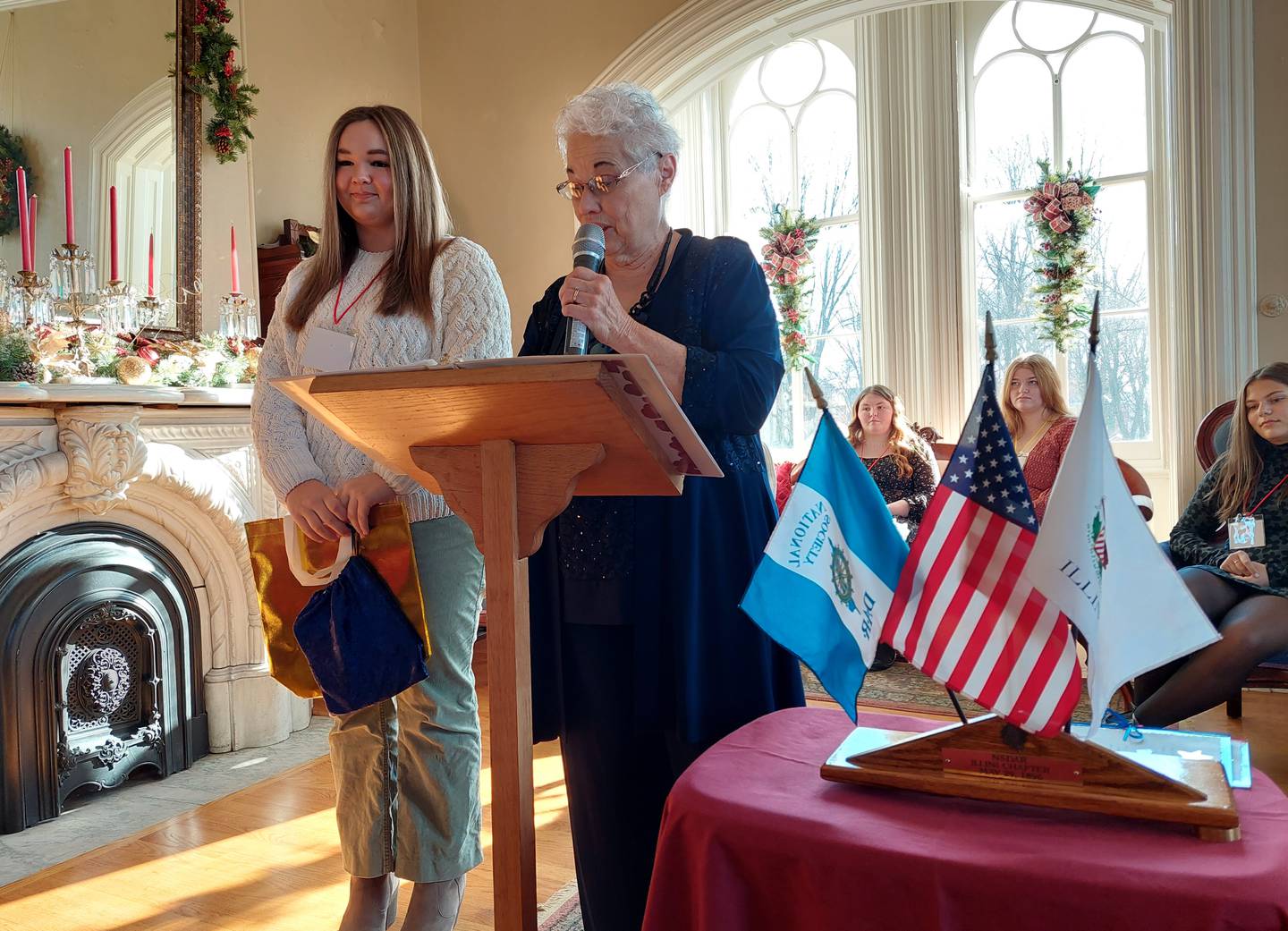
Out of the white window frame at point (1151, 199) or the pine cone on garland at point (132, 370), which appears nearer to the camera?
the pine cone on garland at point (132, 370)

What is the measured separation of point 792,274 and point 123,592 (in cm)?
465

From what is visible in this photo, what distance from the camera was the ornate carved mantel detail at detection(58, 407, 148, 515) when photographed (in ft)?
9.74

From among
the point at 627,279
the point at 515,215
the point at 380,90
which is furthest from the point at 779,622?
the point at 380,90

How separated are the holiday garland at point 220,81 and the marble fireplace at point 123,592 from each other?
4.16ft

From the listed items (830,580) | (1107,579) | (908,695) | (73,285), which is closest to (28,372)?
(73,285)

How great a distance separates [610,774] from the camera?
149 centimetres

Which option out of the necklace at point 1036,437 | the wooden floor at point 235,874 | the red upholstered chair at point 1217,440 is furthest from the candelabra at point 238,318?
the red upholstered chair at point 1217,440

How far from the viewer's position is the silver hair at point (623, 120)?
4.64 ft

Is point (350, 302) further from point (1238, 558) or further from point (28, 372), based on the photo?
point (1238, 558)

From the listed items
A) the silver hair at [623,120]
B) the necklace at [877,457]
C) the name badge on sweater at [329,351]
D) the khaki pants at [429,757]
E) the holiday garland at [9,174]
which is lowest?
the khaki pants at [429,757]

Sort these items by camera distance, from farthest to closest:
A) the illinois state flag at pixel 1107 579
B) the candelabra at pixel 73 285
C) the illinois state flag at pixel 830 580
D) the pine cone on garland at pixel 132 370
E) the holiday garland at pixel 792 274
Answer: the holiday garland at pixel 792 274 → the candelabra at pixel 73 285 → the pine cone on garland at pixel 132 370 → the illinois state flag at pixel 830 580 → the illinois state flag at pixel 1107 579

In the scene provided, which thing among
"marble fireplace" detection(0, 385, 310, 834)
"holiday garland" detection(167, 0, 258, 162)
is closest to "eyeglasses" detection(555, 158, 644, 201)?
"marble fireplace" detection(0, 385, 310, 834)

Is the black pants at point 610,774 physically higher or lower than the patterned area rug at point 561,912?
higher

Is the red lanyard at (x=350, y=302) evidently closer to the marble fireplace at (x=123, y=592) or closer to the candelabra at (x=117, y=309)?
the marble fireplace at (x=123, y=592)
